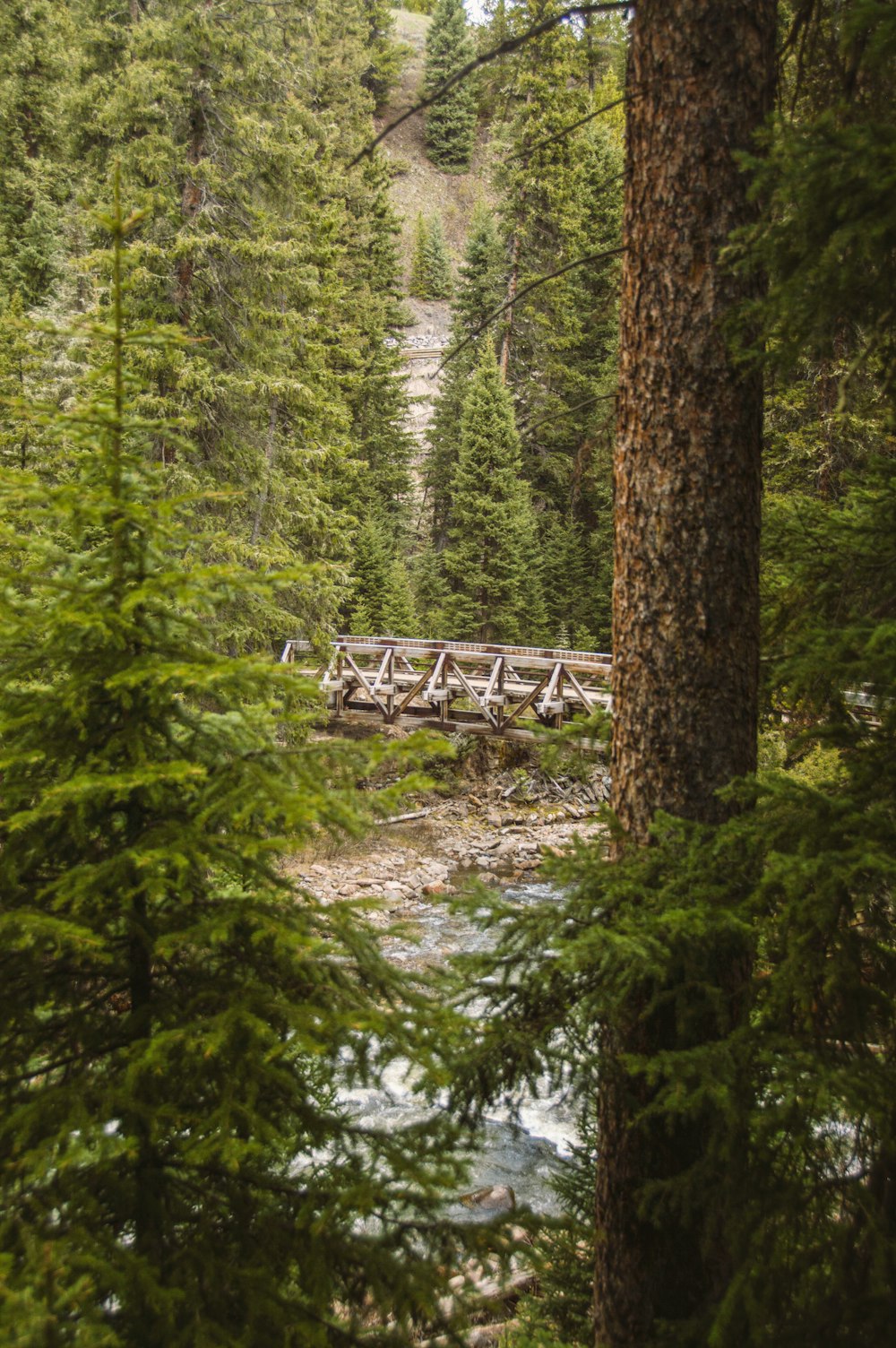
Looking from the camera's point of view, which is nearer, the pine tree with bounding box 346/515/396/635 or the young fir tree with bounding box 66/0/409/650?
the young fir tree with bounding box 66/0/409/650

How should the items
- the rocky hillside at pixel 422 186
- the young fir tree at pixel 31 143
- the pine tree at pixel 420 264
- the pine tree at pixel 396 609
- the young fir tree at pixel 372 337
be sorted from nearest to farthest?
the pine tree at pixel 396 609
the young fir tree at pixel 31 143
the young fir tree at pixel 372 337
the pine tree at pixel 420 264
the rocky hillside at pixel 422 186

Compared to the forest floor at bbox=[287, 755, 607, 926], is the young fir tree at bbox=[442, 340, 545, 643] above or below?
above

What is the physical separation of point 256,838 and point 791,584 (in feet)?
7.12

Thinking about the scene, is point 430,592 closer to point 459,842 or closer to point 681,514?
point 459,842

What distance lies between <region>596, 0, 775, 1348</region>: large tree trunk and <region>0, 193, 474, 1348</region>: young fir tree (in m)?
0.93

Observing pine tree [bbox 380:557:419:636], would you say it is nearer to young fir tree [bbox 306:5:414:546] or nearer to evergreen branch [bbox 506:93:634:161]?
young fir tree [bbox 306:5:414:546]

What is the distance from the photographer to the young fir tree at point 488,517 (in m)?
22.1

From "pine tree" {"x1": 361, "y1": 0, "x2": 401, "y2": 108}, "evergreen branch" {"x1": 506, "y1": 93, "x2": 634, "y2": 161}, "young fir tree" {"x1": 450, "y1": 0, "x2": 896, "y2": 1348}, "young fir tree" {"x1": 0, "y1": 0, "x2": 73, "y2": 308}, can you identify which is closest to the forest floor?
"young fir tree" {"x1": 450, "y1": 0, "x2": 896, "y2": 1348}

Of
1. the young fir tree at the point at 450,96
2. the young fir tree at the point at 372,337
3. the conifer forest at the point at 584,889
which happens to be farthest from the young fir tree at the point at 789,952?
the young fir tree at the point at 450,96

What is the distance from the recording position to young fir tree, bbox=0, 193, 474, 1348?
1.88 metres

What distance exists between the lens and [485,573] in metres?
22.6

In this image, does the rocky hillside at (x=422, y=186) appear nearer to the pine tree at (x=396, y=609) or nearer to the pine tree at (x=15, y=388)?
the pine tree at (x=396, y=609)

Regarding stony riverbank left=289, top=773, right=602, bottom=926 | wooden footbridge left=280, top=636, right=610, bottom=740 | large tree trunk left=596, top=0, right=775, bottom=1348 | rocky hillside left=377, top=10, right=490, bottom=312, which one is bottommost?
stony riverbank left=289, top=773, right=602, bottom=926

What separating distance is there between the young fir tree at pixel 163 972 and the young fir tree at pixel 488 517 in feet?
65.4
